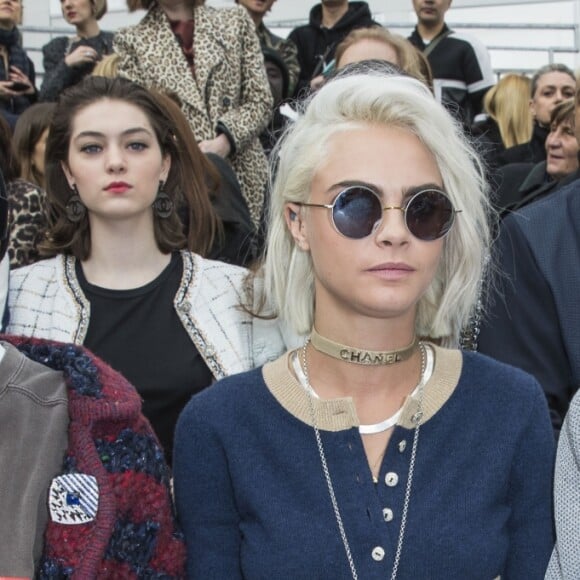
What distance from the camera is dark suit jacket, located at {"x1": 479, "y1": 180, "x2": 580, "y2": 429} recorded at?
8.86ft

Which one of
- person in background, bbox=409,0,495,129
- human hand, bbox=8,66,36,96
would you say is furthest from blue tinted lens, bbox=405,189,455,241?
human hand, bbox=8,66,36,96

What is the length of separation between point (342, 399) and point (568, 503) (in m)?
0.51

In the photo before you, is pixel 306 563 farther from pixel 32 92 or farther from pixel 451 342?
pixel 32 92

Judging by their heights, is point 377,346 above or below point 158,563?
above

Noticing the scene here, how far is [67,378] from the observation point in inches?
88.1

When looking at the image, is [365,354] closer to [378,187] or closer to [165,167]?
[378,187]

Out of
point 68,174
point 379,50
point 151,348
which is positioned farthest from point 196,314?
point 379,50

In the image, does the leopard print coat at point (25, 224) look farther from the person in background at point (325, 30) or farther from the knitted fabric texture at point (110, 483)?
the person in background at point (325, 30)

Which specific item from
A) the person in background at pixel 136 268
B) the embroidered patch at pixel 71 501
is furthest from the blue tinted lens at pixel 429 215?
the person in background at pixel 136 268

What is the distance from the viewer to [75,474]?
212 cm

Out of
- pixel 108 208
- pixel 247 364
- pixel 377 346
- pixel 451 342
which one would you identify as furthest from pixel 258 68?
pixel 377 346

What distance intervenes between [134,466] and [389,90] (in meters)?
0.99

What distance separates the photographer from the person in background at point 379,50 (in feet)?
14.7

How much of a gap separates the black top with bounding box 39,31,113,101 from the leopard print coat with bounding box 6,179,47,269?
8.94 feet
